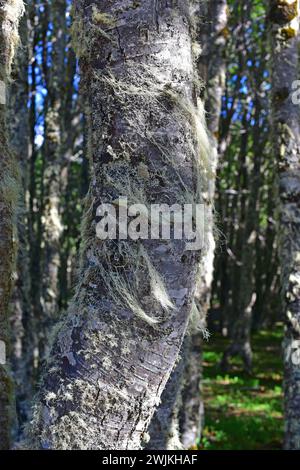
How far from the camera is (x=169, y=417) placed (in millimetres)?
4605

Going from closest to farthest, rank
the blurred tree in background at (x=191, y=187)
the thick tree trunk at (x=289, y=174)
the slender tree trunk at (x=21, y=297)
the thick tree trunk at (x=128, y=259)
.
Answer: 1. the thick tree trunk at (x=128, y=259)
2. the blurred tree in background at (x=191, y=187)
3. the thick tree trunk at (x=289, y=174)
4. the slender tree trunk at (x=21, y=297)

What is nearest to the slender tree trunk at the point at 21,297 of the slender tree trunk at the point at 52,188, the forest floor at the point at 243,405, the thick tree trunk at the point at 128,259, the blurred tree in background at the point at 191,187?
the blurred tree in background at the point at 191,187

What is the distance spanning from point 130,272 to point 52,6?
1068 centimetres

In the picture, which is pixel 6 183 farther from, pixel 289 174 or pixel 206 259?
pixel 206 259

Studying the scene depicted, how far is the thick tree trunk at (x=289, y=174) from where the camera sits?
16.8ft

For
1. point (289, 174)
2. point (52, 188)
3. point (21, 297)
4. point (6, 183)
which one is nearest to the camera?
point (6, 183)

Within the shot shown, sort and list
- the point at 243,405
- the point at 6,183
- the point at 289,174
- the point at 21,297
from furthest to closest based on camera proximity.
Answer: the point at 243,405 < the point at 21,297 < the point at 289,174 < the point at 6,183

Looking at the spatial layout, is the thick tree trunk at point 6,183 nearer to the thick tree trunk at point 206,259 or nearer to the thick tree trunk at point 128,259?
the thick tree trunk at point 128,259

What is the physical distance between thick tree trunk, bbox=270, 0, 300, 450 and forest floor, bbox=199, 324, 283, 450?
3.26 m

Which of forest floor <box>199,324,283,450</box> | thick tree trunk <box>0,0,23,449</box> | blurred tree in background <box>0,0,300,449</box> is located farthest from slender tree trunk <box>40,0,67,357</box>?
thick tree trunk <box>0,0,23,449</box>

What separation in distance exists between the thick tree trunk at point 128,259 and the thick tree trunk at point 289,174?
10.9 ft

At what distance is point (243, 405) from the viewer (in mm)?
11391

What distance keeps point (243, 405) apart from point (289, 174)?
7.31 metres

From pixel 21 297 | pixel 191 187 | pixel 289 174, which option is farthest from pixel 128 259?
pixel 21 297
